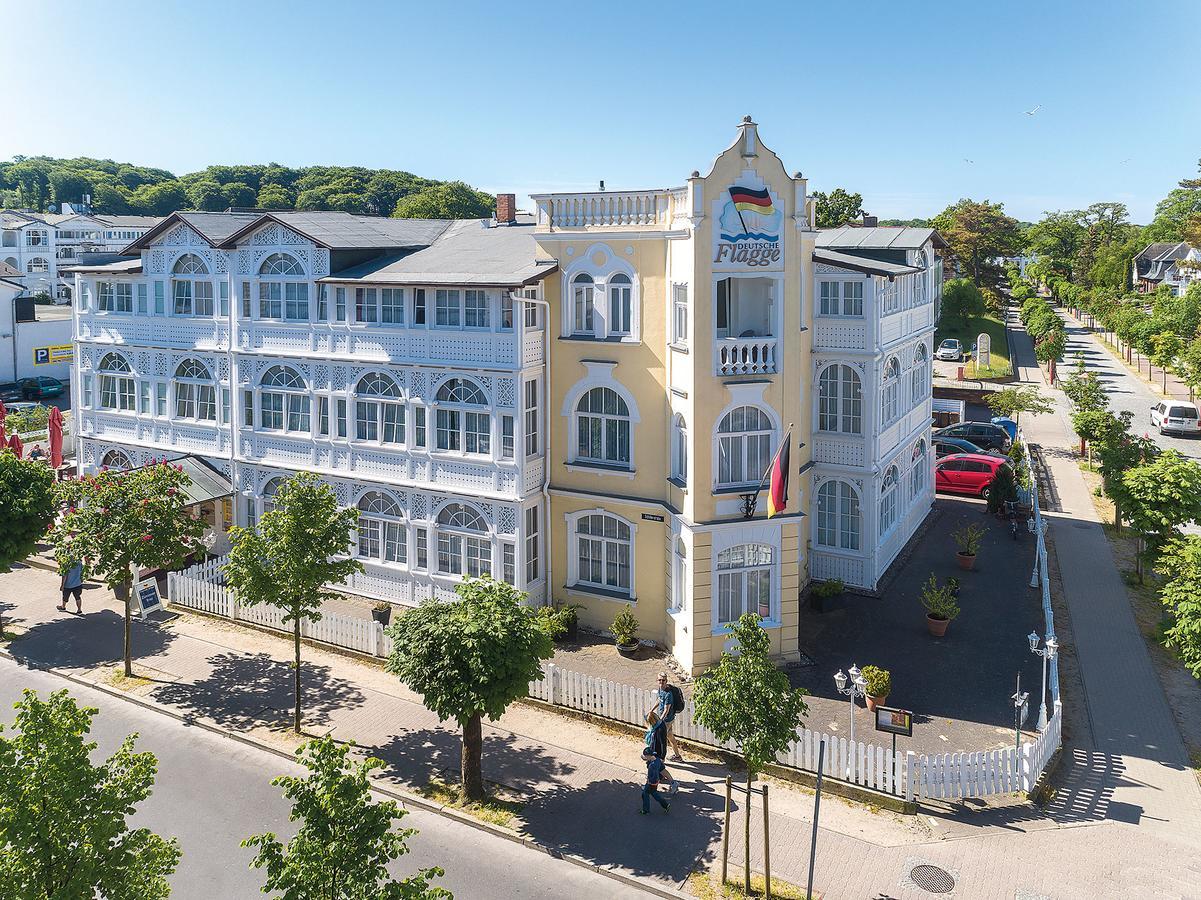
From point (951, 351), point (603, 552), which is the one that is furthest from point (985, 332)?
point (603, 552)

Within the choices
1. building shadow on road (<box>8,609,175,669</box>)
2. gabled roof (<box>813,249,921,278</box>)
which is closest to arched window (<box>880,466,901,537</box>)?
gabled roof (<box>813,249,921,278</box>)

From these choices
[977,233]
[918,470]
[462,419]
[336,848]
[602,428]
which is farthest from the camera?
[977,233]

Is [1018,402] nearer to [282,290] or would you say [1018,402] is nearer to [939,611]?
[939,611]

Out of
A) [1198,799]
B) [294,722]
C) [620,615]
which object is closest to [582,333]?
[620,615]

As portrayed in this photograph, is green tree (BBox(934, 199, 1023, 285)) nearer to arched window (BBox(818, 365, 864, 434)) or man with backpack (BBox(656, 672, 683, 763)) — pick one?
arched window (BBox(818, 365, 864, 434))

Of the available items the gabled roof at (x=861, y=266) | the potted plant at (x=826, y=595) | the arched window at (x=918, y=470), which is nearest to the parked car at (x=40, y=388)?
the gabled roof at (x=861, y=266)

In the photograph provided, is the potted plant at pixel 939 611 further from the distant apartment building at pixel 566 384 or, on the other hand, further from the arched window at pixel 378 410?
the arched window at pixel 378 410

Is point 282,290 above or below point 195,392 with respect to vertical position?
above
